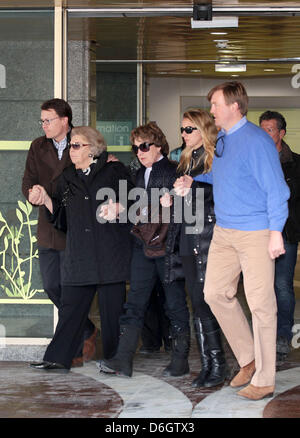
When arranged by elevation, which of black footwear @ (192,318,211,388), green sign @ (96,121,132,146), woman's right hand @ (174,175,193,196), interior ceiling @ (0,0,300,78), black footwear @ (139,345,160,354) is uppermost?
interior ceiling @ (0,0,300,78)

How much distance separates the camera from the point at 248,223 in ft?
17.3

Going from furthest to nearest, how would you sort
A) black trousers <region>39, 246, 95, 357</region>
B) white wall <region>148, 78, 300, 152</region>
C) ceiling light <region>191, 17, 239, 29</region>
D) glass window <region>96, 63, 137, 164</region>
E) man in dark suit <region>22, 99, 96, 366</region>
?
white wall <region>148, 78, 300, 152</region>
glass window <region>96, 63, 137, 164</region>
ceiling light <region>191, 17, 239, 29</region>
black trousers <region>39, 246, 95, 357</region>
man in dark suit <region>22, 99, 96, 366</region>

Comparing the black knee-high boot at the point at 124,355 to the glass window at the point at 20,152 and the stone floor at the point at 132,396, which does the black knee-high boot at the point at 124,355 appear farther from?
the glass window at the point at 20,152

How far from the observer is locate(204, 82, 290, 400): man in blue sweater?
17.0 feet

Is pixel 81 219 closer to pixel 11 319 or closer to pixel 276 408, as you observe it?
pixel 11 319

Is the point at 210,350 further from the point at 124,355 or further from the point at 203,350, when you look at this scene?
the point at 124,355

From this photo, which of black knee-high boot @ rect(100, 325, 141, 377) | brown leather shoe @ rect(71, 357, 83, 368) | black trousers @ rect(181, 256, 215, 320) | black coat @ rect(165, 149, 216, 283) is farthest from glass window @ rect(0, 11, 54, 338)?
black trousers @ rect(181, 256, 215, 320)

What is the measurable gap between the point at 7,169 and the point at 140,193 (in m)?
1.25

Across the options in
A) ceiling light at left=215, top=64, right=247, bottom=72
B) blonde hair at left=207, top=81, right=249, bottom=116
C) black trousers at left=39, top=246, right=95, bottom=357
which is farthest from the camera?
ceiling light at left=215, top=64, right=247, bottom=72

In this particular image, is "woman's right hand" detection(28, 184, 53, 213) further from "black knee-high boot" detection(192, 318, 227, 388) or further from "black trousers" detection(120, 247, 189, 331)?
"black knee-high boot" detection(192, 318, 227, 388)

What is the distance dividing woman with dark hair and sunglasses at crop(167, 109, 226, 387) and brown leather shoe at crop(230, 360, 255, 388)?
0.12 meters

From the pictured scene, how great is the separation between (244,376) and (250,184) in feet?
4.09

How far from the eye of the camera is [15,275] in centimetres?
684

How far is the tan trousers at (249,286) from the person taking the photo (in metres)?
5.27
